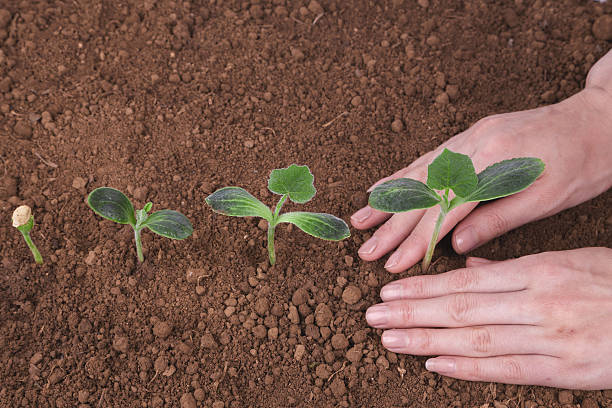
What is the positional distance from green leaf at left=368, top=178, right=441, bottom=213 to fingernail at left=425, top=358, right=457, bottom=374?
1.59ft

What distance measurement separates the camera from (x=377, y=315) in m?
1.70

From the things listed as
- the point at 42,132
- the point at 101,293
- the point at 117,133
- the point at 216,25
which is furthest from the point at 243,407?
the point at 216,25

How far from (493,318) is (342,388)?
0.48 m

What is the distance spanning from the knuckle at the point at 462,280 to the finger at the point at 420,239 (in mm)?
134

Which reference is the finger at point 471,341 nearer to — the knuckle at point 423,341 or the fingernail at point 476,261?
the knuckle at point 423,341

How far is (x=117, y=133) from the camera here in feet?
6.91

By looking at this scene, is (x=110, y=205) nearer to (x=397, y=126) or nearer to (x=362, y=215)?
(x=362, y=215)

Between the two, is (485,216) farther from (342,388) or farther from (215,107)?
(215,107)

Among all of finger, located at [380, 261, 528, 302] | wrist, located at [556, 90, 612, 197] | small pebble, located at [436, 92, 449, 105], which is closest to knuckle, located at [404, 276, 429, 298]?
finger, located at [380, 261, 528, 302]

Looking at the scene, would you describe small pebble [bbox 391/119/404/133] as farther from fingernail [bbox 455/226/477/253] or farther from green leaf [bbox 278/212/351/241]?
green leaf [bbox 278/212/351/241]

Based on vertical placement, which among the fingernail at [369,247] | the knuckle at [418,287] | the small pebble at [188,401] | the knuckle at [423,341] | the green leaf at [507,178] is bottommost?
the small pebble at [188,401]

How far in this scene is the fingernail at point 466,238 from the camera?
1.80 metres

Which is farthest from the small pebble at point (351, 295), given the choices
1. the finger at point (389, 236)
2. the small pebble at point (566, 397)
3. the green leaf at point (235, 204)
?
the small pebble at point (566, 397)

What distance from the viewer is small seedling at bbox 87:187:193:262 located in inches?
61.2
